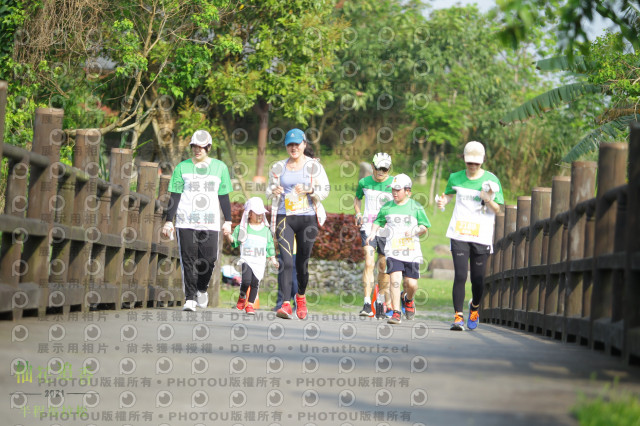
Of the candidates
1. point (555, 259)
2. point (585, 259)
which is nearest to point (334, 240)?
point (555, 259)

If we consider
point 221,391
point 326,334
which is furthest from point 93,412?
point 326,334

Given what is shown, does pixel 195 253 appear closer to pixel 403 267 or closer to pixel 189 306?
pixel 189 306

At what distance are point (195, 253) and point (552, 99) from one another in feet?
54.8

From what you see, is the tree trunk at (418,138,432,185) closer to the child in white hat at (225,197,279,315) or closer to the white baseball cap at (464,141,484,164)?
the child in white hat at (225,197,279,315)

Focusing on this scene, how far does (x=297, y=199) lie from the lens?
11.3 meters

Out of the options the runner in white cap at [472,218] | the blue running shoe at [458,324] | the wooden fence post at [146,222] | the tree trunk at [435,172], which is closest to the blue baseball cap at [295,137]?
the runner in white cap at [472,218]

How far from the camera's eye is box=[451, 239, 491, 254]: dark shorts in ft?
36.1

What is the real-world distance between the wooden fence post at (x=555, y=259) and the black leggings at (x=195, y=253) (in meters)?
3.67

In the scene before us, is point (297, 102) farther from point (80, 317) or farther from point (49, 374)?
point (49, 374)

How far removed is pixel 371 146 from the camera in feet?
162

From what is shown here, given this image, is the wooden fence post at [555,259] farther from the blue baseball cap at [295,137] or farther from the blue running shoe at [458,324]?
the blue baseball cap at [295,137]

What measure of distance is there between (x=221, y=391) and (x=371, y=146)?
44437 mm

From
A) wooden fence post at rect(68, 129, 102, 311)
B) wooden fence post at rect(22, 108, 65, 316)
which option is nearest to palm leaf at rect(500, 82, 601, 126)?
wooden fence post at rect(68, 129, 102, 311)

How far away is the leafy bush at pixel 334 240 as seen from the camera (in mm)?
26828
